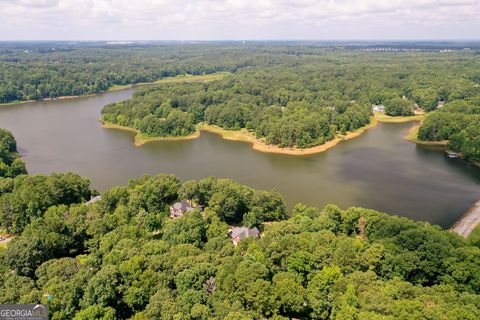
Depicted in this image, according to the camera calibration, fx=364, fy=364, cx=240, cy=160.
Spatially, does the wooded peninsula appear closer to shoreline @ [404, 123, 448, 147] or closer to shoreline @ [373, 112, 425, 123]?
shoreline @ [404, 123, 448, 147]

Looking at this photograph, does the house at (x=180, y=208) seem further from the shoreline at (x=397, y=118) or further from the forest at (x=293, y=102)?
the shoreline at (x=397, y=118)

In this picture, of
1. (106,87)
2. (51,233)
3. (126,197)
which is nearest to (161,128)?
(126,197)

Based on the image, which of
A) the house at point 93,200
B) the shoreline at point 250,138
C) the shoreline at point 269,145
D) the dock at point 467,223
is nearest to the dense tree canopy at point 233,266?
the house at point 93,200

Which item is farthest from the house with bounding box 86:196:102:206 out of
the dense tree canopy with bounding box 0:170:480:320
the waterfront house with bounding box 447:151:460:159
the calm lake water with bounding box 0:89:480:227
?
the waterfront house with bounding box 447:151:460:159

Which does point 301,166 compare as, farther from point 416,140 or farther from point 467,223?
point 416,140

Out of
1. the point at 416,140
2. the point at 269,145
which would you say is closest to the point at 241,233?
the point at 269,145

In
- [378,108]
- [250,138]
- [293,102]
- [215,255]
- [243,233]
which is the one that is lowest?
[250,138]
